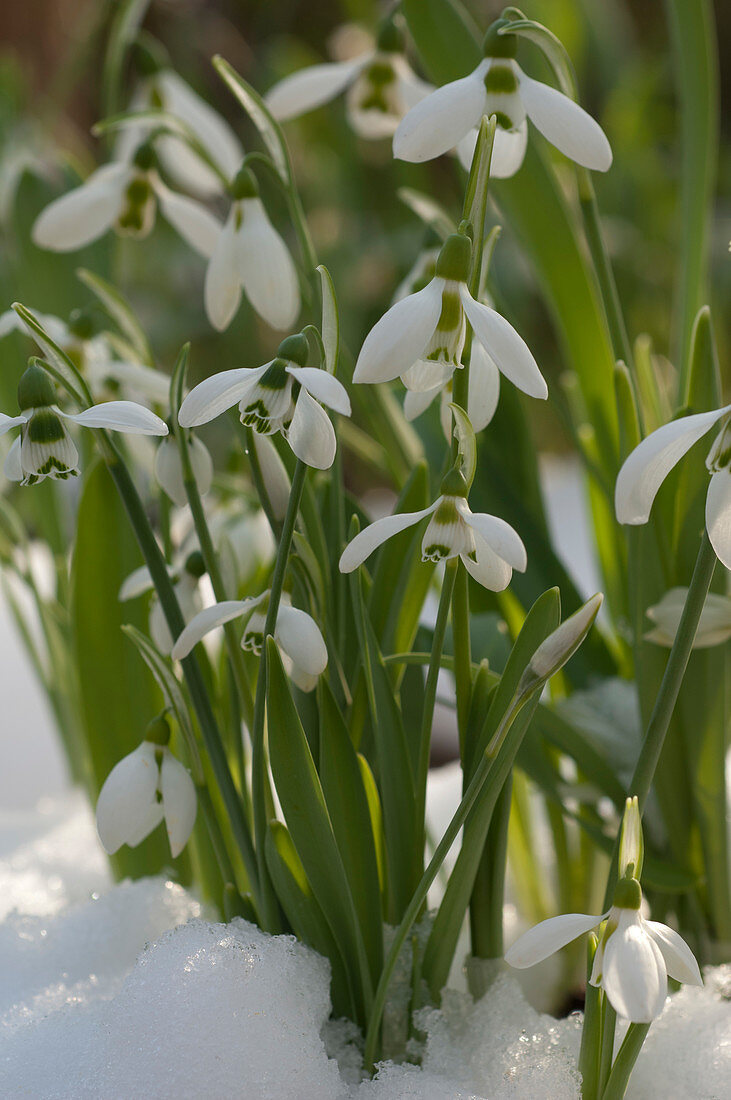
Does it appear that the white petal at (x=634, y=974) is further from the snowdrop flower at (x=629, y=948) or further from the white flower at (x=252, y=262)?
the white flower at (x=252, y=262)

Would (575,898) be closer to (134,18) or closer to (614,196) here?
(134,18)

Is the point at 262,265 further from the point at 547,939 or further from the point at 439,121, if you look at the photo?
the point at 547,939

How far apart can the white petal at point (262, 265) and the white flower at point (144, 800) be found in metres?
0.18

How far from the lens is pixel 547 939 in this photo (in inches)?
12.4

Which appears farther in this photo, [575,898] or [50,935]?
[575,898]

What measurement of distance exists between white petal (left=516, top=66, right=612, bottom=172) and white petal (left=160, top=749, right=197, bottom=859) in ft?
0.87

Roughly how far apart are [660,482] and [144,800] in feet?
0.72

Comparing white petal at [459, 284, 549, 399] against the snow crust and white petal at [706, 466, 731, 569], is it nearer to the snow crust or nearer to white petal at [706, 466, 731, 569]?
white petal at [706, 466, 731, 569]

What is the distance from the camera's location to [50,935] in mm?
481

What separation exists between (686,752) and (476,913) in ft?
0.45

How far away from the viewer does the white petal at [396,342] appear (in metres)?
0.29

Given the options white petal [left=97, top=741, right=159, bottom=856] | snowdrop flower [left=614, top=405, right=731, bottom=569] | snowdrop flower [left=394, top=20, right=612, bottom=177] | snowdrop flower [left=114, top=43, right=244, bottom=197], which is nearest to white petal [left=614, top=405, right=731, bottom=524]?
snowdrop flower [left=614, top=405, right=731, bottom=569]

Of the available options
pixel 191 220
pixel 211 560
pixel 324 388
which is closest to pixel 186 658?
pixel 211 560

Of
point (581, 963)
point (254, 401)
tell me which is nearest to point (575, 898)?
point (581, 963)
